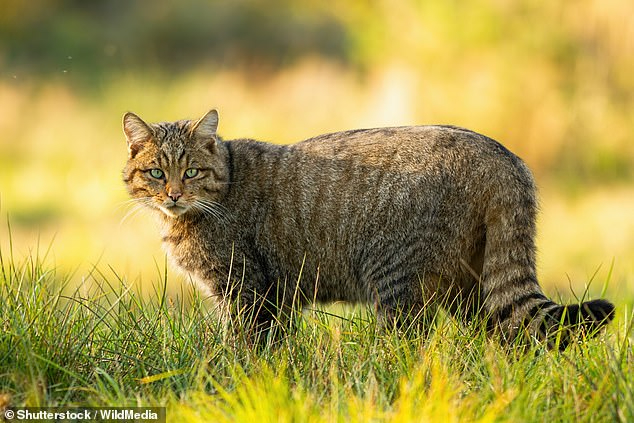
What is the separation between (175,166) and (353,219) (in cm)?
94

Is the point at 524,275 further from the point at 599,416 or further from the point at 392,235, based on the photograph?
the point at 599,416

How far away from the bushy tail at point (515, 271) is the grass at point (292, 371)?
18 cm

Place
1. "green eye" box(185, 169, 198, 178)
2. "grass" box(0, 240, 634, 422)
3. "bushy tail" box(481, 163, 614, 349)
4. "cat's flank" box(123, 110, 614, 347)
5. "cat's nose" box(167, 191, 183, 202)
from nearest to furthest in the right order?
"grass" box(0, 240, 634, 422)
"bushy tail" box(481, 163, 614, 349)
"cat's flank" box(123, 110, 614, 347)
"cat's nose" box(167, 191, 183, 202)
"green eye" box(185, 169, 198, 178)

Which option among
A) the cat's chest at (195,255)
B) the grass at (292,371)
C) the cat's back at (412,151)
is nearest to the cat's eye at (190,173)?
the cat's chest at (195,255)

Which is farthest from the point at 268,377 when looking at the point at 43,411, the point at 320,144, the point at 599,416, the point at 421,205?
the point at 320,144

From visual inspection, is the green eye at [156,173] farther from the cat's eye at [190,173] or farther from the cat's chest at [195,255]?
the cat's chest at [195,255]

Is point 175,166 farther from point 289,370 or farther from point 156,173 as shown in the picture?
point 289,370

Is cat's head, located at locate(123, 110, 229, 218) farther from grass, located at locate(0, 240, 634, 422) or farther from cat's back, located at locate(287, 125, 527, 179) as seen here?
grass, located at locate(0, 240, 634, 422)

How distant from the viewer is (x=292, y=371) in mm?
3441

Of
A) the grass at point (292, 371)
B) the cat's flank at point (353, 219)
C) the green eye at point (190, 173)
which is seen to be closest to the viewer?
the grass at point (292, 371)

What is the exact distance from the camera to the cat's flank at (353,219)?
4.10m

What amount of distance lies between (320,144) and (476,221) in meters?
0.99

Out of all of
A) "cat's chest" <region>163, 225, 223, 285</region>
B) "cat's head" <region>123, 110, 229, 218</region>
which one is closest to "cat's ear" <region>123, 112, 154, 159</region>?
"cat's head" <region>123, 110, 229, 218</region>

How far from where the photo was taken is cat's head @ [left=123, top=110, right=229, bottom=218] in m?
4.50
